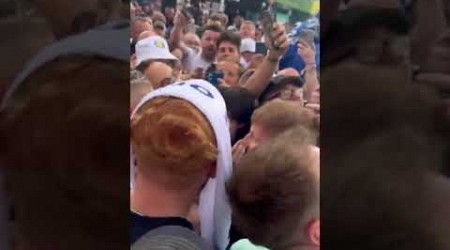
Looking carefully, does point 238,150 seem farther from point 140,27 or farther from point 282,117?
point 140,27

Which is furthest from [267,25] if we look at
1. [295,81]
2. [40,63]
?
[40,63]

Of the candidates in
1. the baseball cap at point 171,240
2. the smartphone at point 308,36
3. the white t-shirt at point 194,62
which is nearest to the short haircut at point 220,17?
the white t-shirt at point 194,62

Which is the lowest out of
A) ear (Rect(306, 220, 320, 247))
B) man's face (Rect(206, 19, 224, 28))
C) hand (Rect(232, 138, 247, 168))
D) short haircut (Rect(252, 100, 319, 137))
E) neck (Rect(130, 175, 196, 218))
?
ear (Rect(306, 220, 320, 247))

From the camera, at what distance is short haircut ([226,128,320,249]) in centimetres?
265

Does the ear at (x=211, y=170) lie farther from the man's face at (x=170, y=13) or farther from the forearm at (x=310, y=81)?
the man's face at (x=170, y=13)

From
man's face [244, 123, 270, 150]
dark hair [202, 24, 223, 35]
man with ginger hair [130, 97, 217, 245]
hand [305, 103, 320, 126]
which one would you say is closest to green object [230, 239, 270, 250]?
man with ginger hair [130, 97, 217, 245]

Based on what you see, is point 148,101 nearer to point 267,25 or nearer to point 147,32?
point 147,32

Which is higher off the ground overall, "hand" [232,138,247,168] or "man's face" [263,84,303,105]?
"man's face" [263,84,303,105]

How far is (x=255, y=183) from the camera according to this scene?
2.65 metres

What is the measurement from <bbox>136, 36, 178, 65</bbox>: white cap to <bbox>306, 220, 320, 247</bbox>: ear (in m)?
0.61

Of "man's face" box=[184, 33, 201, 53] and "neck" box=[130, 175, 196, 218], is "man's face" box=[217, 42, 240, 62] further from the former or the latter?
"neck" box=[130, 175, 196, 218]

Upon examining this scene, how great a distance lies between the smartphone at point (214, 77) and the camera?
265cm

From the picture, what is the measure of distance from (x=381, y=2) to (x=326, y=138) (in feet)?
1.35

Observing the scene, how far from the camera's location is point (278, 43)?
8.66 feet
